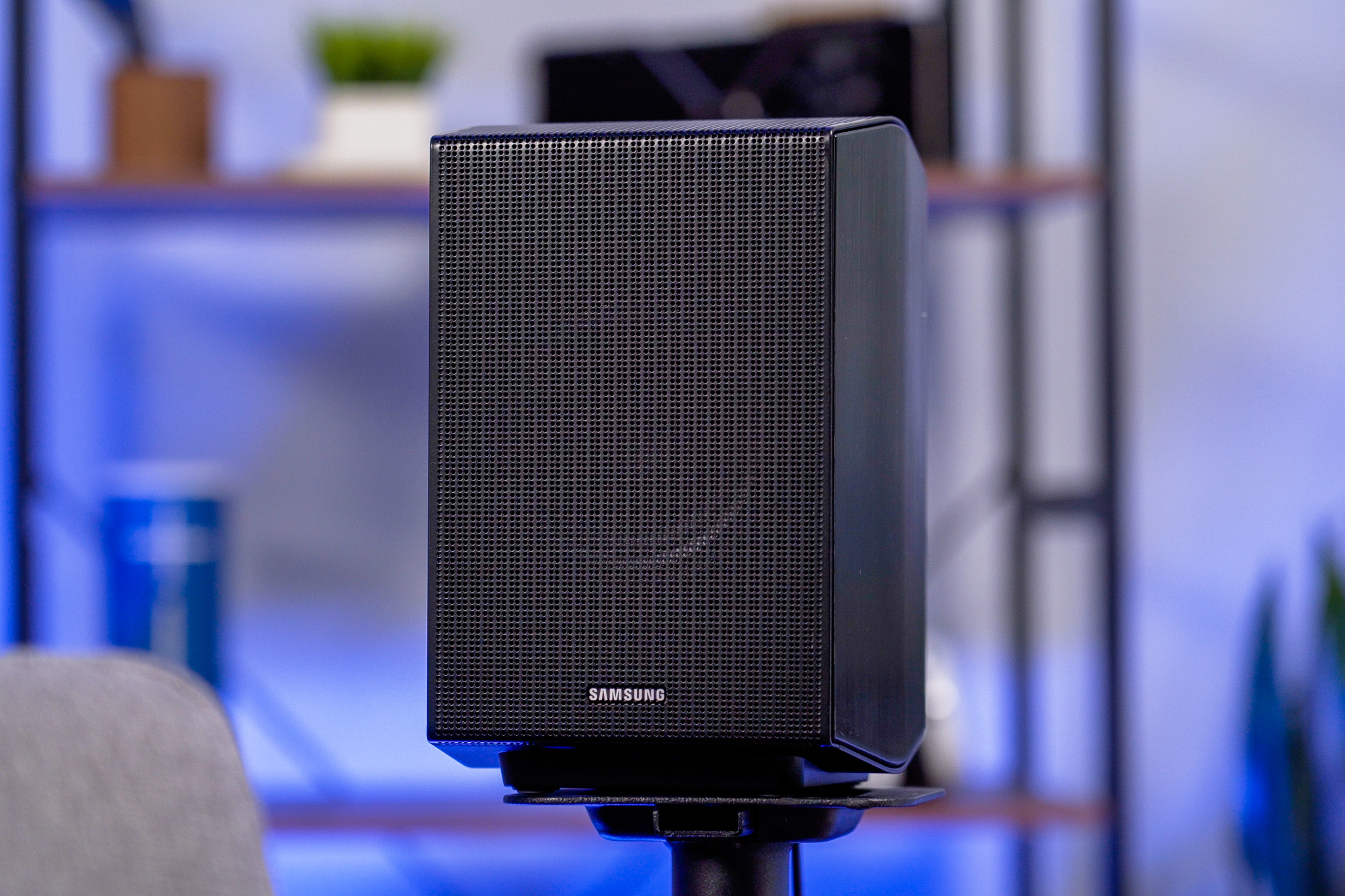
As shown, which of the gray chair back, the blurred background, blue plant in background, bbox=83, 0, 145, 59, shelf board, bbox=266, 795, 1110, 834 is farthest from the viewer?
the blurred background

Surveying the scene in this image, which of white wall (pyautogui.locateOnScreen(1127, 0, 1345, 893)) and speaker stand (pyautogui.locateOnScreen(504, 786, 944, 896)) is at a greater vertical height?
white wall (pyautogui.locateOnScreen(1127, 0, 1345, 893))

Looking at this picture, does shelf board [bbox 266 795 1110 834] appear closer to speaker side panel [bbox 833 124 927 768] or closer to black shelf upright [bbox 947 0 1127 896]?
black shelf upright [bbox 947 0 1127 896]

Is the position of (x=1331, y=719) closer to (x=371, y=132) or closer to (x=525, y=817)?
(x=525, y=817)

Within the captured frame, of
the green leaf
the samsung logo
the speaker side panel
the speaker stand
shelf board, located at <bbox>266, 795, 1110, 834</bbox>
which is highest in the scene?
the green leaf

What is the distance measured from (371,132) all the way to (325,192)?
8 cm

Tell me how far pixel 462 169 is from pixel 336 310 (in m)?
1.08

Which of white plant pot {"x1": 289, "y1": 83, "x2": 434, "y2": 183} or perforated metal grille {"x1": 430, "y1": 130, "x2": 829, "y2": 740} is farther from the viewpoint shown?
white plant pot {"x1": 289, "y1": 83, "x2": 434, "y2": 183}

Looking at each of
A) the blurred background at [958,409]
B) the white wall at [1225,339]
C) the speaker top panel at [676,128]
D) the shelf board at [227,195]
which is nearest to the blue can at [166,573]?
the blurred background at [958,409]

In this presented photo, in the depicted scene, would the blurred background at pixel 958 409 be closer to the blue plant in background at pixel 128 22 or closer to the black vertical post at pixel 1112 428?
the blue plant in background at pixel 128 22

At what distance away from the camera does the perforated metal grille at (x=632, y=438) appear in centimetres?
55

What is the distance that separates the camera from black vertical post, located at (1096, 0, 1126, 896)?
133cm

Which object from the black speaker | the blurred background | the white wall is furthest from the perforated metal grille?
the white wall

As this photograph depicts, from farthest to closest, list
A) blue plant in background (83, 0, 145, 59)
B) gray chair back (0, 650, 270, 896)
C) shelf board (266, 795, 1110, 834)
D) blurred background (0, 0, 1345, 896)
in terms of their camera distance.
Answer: blurred background (0, 0, 1345, 896) < blue plant in background (83, 0, 145, 59) < shelf board (266, 795, 1110, 834) < gray chair back (0, 650, 270, 896)

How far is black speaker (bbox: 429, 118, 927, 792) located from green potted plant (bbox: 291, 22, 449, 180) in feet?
2.65
